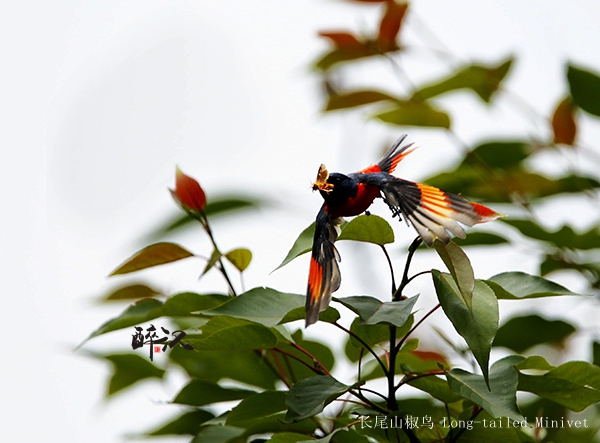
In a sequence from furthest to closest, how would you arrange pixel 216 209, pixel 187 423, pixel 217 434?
pixel 216 209, pixel 187 423, pixel 217 434

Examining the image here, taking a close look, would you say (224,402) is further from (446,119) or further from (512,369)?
(446,119)

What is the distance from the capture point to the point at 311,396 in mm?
538

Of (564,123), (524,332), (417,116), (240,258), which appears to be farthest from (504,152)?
(240,258)

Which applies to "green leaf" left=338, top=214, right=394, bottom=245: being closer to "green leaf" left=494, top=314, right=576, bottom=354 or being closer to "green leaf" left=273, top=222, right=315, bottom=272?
"green leaf" left=273, top=222, right=315, bottom=272

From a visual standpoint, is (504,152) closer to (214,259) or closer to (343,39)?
(343,39)

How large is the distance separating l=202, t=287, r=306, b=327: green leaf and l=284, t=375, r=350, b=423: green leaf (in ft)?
0.18

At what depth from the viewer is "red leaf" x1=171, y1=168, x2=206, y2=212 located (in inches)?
27.3

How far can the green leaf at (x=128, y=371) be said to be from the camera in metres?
0.86

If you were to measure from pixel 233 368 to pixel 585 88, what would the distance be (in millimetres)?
639

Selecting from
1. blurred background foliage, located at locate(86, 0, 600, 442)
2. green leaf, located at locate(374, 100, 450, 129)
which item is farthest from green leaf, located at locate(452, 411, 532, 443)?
green leaf, located at locate(374, 100, 450, 129)

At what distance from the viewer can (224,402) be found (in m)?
0.73

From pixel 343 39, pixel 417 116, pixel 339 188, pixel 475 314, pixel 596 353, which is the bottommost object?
pixel 596 353

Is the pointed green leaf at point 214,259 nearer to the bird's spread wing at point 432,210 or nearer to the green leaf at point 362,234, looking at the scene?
the green leaf at point 362,234

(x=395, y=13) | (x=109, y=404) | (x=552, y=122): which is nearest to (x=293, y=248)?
(x=109, y=404)
